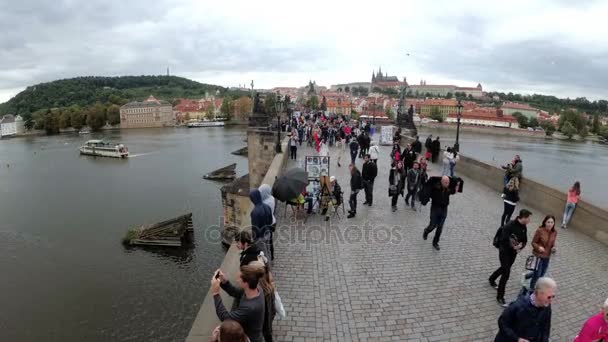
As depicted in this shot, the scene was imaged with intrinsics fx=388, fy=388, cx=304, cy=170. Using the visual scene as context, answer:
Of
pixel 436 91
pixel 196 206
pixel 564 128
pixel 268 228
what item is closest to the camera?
pixel 268 228

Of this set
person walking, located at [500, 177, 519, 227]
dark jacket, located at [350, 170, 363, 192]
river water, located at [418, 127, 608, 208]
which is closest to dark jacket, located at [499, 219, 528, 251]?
person walking, located at [500, 177, 519, 227]

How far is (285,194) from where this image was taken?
734cm

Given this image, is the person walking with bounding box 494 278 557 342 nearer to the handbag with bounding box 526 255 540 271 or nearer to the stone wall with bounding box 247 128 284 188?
the handbag with bounding box 526 255 540 271

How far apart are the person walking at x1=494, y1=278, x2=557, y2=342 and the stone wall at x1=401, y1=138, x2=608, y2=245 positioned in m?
5.92

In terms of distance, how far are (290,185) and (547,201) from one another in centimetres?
679

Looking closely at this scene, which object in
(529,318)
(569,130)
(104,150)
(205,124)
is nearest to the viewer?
(529,318)

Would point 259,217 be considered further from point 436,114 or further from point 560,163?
point 436,114

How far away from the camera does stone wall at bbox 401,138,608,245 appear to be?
26.5 ft

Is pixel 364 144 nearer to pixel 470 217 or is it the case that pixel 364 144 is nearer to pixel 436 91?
pixel 470 217

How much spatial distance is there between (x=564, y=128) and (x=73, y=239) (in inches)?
3691

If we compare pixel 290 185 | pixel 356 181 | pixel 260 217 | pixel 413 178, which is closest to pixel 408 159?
pixel 413 178

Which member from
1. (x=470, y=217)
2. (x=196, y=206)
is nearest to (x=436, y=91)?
(x=196, y=206)

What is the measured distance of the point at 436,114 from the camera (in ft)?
377

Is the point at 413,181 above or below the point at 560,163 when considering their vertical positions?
above
